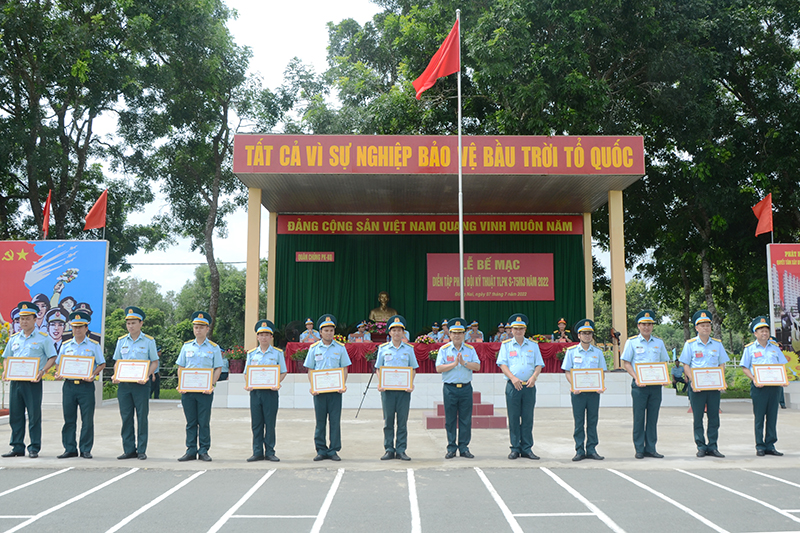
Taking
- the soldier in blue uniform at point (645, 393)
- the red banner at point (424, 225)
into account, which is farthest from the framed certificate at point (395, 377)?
the red banner at point (424, 225)

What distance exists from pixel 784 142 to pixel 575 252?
268 inches

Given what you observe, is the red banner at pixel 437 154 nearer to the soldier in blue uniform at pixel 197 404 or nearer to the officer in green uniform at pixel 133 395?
the officer in green uniform at pixel 133 395

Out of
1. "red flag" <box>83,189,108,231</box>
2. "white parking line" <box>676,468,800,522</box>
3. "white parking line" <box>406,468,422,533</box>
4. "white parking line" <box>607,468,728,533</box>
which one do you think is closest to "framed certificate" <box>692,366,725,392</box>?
"white parking line" <box>676,468,800,522</box>

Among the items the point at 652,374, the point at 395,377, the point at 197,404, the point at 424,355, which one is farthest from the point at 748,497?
the point at 424,355

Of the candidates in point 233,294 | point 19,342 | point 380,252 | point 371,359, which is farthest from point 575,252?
point 233,294

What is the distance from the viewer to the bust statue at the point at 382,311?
18.2 m

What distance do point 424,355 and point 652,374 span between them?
688 cm

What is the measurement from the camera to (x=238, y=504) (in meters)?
5.19

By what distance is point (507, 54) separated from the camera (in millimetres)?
17844

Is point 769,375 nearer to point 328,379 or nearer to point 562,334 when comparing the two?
point 328,379

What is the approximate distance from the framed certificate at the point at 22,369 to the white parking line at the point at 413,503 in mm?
4342

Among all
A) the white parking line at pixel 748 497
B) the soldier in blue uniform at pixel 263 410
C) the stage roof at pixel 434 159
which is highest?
the stage roof at pixel 434 159

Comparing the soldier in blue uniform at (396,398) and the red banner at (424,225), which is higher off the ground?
the red banner at (424,225)

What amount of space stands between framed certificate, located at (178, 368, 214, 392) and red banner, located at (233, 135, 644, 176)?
7.57 m
